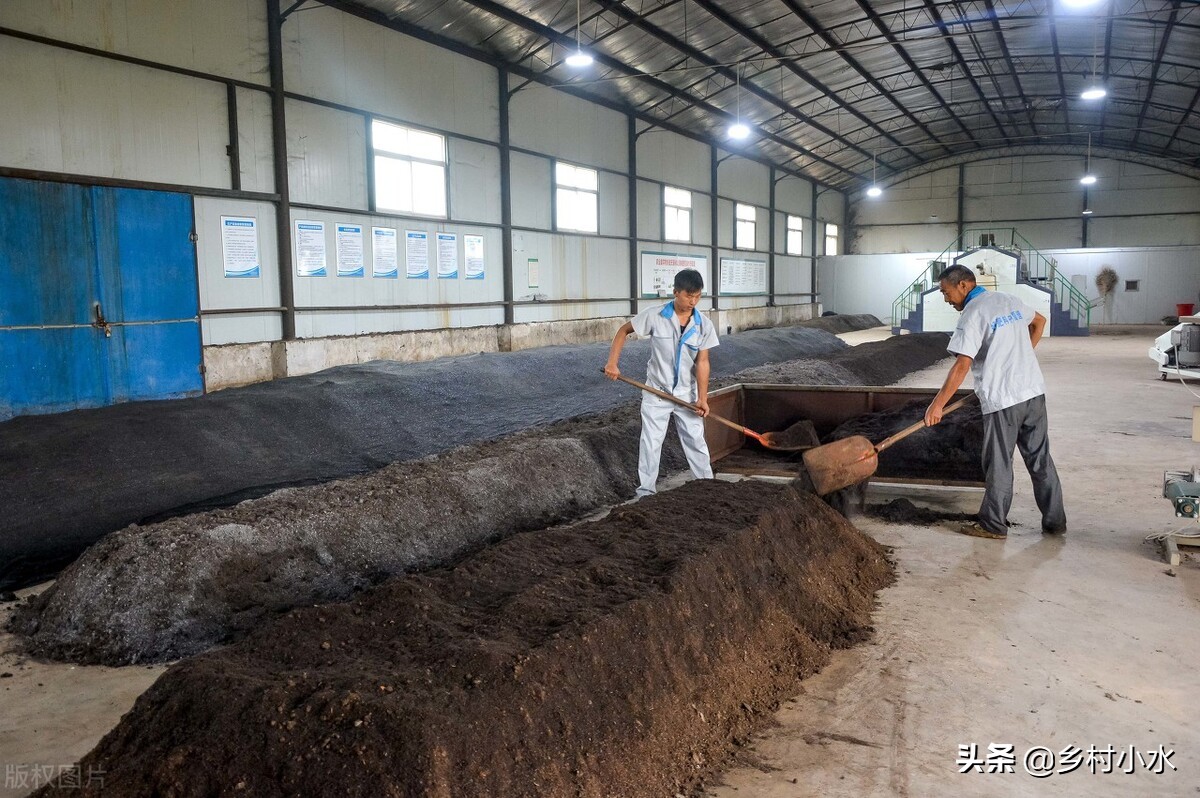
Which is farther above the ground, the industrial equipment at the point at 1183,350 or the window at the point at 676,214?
the window at the point at 676,214

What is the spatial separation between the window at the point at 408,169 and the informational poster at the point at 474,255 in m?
0.68

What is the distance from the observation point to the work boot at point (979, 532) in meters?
5.18

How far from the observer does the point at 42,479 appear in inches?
209

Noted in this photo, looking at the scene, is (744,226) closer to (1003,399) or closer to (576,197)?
(576,197)

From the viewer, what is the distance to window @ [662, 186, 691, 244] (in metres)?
19.8

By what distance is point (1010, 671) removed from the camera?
338 cm

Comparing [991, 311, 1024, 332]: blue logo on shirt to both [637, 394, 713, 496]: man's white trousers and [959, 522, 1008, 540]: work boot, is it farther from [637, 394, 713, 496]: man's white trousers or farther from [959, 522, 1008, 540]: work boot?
[637, 394, 713, 496]: man's white trousers

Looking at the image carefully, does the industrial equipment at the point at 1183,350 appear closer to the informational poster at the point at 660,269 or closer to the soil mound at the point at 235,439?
the soil mound at the point at 235,439

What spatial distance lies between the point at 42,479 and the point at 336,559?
2.28 m

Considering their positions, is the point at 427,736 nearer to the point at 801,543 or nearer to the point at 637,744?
the point at 637,744

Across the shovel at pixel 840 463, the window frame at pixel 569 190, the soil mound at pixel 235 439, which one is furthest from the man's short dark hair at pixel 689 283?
the window frame at pixel 569 190

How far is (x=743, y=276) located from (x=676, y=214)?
4.51m

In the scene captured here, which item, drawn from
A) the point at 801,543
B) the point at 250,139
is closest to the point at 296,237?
the point at 250,139

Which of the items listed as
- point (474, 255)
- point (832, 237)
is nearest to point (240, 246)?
point (474, 255)
